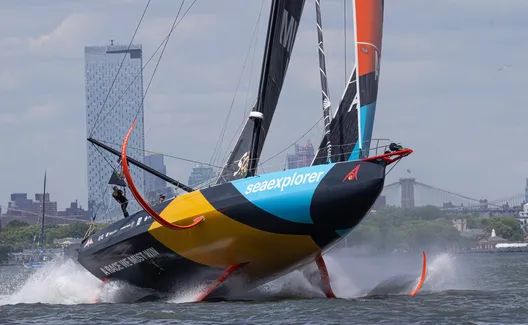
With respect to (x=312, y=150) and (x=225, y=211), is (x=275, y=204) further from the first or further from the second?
(x=312, y=150)

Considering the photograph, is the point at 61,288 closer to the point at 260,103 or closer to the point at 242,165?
the point at 242,165

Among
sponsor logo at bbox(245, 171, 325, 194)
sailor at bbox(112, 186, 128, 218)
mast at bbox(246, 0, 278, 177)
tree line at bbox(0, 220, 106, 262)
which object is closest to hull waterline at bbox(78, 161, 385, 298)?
sponsor logo at bbox(245, 171, 325, 194)

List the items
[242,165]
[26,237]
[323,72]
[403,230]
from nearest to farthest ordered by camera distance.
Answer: [242,165]
[323,72]
[403,230]
[26,237]

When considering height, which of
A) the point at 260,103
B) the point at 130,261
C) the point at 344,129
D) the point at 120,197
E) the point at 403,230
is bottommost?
the point at 130,261

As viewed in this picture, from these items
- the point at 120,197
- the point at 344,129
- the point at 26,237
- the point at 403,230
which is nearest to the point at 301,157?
the point at 344,129

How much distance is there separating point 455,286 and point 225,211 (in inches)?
276

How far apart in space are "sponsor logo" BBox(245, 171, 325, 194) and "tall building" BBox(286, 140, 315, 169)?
51.6 inches

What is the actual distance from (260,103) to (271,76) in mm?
626

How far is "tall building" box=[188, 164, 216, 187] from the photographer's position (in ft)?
79.7

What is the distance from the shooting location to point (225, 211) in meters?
21.5

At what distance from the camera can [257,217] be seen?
2134cm

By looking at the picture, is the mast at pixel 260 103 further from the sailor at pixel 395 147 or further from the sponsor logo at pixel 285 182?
the sailor at pixel 395 147

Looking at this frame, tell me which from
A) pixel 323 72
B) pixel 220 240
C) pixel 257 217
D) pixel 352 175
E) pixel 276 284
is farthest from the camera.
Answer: pixel 323 72

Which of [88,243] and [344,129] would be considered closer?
[344,129]
